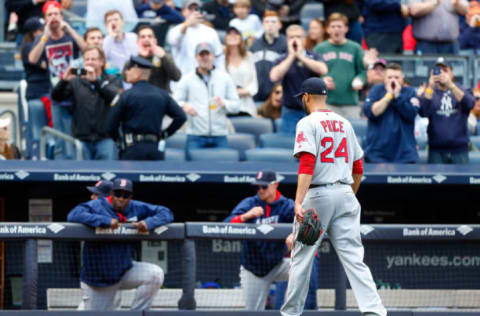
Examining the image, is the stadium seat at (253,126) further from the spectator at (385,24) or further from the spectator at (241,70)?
the spectator at (385,24)

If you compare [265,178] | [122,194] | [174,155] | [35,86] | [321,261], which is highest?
[35,86]

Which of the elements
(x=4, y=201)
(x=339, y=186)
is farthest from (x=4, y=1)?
(x=339, y=186)

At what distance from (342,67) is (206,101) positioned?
6.28 ft

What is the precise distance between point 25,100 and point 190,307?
15.3 feet

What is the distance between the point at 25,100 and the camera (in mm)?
12117

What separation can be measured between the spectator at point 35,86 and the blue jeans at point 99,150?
929mm

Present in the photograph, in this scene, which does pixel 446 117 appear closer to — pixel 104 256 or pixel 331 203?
pixel 331 203

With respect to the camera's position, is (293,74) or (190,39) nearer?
(293,74)

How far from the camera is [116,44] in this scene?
41.2 ft

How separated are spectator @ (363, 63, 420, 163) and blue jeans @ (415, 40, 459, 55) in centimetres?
335

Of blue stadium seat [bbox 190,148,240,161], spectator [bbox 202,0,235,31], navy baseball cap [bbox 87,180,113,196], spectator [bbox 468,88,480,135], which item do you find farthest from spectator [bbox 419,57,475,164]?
spectator [bbox 202,0,235,31]

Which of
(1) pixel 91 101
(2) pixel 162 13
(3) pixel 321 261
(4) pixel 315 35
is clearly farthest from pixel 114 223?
(2) pixel 162 13

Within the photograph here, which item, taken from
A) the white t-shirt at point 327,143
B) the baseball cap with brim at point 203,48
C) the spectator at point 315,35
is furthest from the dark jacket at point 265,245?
the spectator at point 315,35

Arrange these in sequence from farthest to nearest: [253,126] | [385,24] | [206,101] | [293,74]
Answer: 1. [385,24]
2. [253,126]
3. [293,74]
4. [206,101]
